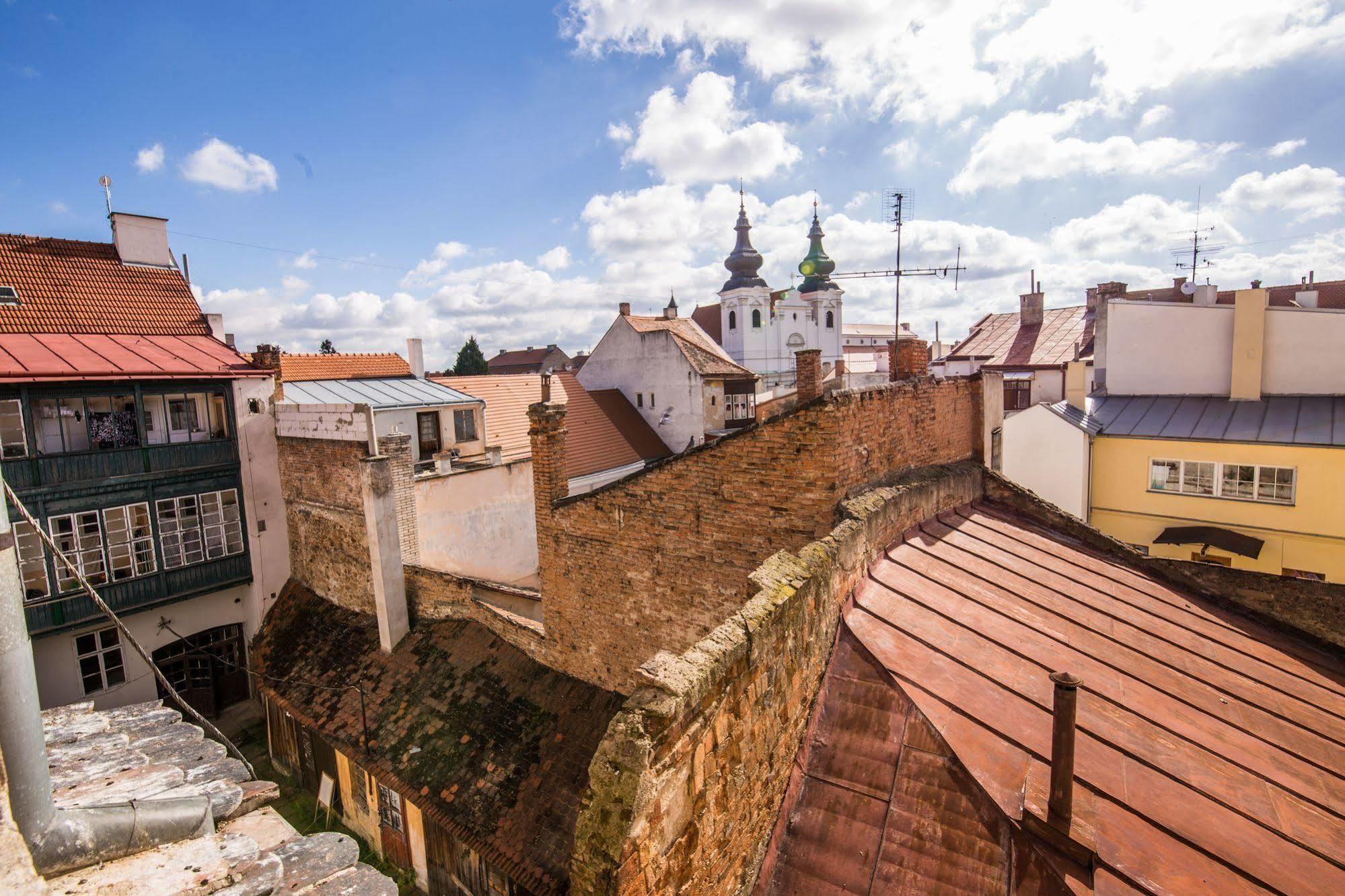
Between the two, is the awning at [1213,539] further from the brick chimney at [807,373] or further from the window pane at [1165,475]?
the brick chimney at [807,373]

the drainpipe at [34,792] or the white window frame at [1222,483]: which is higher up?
the drainpipe at [34,792]

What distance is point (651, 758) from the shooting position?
280 centimetres

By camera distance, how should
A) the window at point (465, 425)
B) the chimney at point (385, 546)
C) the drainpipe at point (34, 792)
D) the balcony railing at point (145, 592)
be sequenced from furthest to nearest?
the window at point (465, 425) < the balcony railing at point (145, 592) < the chimney at point (385, 546) < the drainpipe at point (34, 792)

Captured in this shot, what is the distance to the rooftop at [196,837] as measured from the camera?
2289 millimetres

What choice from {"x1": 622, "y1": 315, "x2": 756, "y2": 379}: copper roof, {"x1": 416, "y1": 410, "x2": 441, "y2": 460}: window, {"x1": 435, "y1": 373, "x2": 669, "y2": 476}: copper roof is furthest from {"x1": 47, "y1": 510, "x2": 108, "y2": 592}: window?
{"x1": 622, "y1": 315, "x2": 756, "y2": 379}: copper roof

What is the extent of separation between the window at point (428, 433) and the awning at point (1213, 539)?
19.5m

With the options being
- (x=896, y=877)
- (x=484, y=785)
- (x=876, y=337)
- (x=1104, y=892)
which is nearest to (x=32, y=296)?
(x=484, y=785)

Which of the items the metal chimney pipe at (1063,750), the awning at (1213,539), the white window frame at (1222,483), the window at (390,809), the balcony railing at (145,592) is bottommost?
the window at (390,809)

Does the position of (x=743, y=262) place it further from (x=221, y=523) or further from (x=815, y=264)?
(x=221, y=523)

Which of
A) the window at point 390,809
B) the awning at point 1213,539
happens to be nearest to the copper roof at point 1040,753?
the window at point 390,809

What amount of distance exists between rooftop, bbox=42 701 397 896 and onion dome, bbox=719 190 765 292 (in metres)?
50.4

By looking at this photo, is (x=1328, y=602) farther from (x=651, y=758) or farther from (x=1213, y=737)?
(x=651, y=758)

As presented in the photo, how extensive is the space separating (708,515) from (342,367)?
690 inches

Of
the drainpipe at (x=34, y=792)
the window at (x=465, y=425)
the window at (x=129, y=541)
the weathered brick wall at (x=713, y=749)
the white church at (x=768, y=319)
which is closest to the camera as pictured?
the drainpipe at (x=34, y=792)
